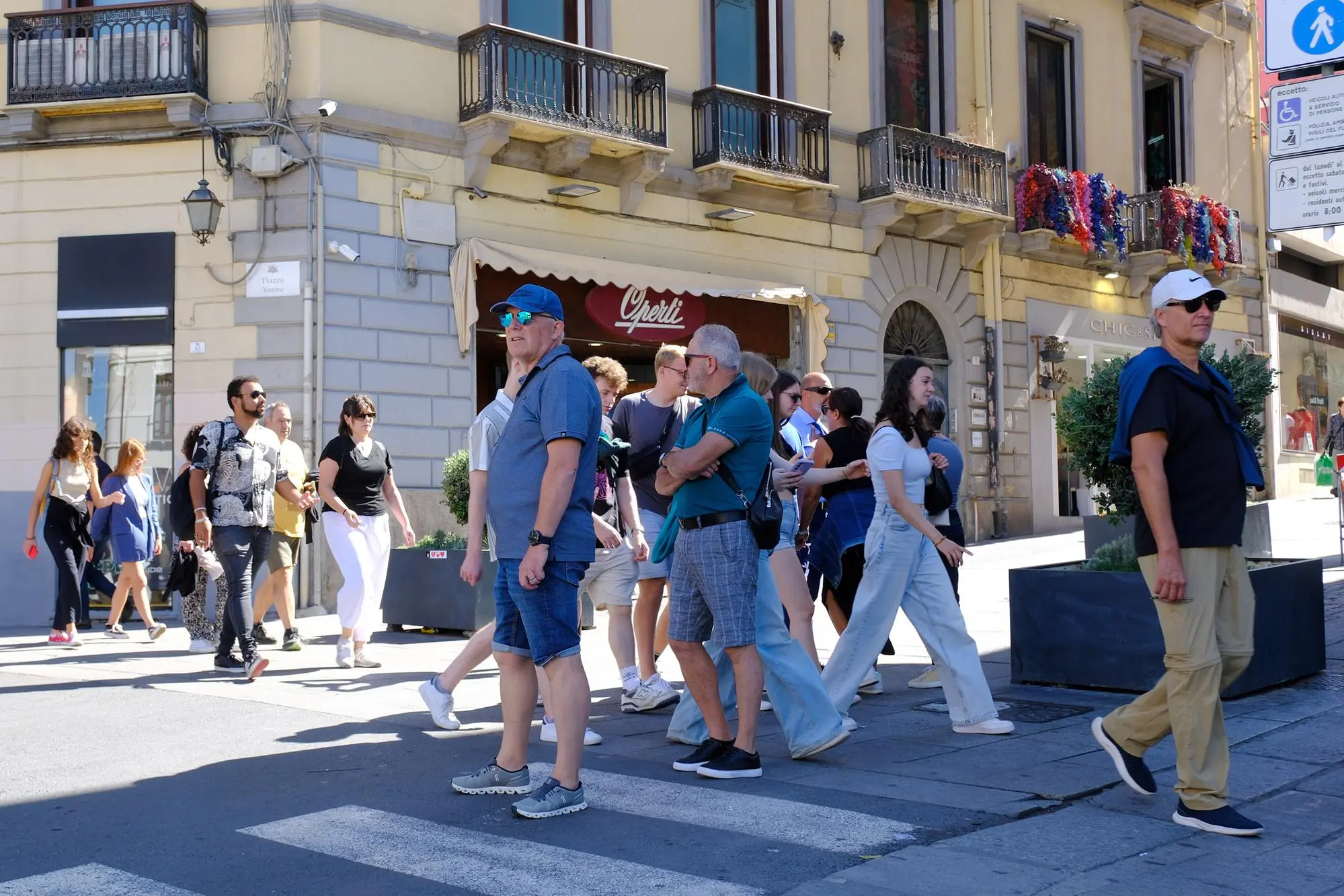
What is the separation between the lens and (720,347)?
5.68 m

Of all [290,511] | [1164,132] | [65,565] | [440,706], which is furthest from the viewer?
[1164,132]

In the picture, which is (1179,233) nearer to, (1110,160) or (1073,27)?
(1110,160)

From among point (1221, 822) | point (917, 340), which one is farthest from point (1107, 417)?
point (917, 340)

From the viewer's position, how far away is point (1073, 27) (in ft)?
73.1

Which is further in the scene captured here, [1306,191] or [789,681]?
[1306,191]

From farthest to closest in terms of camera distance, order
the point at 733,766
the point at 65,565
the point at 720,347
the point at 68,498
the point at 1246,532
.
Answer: the point at 1246,532 → the point at 68,498 → the point at 65,565 → the point at 720,347 → the point at 733,766

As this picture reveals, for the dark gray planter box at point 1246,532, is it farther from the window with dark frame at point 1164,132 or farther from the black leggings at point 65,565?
the window with dark frame at point 1164,132

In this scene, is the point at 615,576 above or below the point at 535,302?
below

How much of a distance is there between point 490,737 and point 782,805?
1.99m

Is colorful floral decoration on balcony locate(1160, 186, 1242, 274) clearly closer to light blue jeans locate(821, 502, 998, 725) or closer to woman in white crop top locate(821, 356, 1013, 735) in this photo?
woman in white crop top locate(821, 356, 1013, 735)

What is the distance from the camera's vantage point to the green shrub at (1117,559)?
7785mm

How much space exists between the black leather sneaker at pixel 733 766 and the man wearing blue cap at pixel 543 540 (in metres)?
0.71

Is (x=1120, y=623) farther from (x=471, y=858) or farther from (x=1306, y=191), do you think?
(x=471, y=858)

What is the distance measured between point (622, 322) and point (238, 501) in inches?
325
